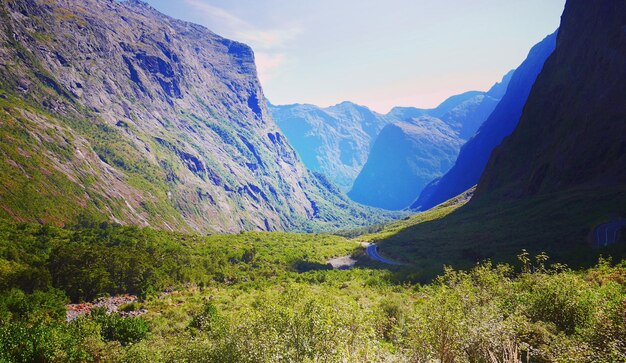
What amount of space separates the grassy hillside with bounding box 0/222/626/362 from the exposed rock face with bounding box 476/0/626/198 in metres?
94.0

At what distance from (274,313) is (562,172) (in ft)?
514

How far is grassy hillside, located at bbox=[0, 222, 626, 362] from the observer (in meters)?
21.3

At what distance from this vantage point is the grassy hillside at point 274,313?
840 inches

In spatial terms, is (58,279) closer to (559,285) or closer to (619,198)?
(559,285)

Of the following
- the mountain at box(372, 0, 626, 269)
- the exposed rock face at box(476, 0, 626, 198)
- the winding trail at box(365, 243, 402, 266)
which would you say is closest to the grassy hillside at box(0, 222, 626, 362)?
the winding trail at box(365, 243, 402, 266)

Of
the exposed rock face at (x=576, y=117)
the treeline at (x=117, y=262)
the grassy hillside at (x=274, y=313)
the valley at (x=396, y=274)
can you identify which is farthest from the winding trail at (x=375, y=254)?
the exposed rock face at (x=576, y=117)

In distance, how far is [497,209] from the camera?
6265 inches

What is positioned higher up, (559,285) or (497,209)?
(497,209)

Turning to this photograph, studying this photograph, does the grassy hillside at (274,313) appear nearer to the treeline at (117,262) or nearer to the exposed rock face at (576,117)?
the treeline at (117,262)

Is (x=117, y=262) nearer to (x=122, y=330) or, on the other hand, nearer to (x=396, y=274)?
(x=122, y=330)

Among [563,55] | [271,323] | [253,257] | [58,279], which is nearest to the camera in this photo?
[271,323]

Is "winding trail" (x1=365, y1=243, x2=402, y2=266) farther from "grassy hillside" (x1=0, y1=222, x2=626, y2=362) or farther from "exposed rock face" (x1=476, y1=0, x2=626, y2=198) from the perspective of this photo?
"exposed rock face" (x1=476, y1=0, x2=626, y2=198)

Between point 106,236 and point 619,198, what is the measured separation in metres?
166

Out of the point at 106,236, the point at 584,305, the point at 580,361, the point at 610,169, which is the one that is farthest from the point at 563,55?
the point at 106,236
